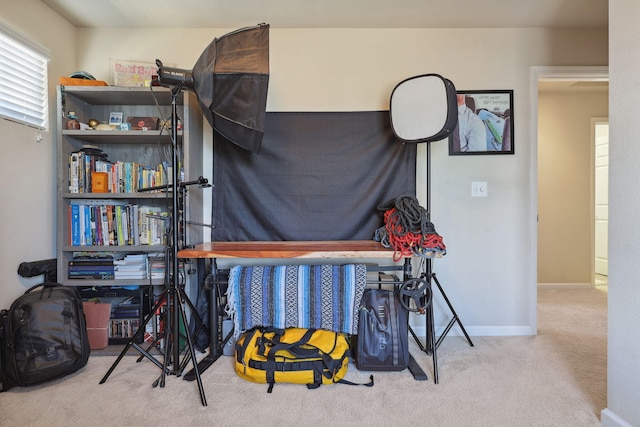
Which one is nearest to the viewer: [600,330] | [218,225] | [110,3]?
[110,3]

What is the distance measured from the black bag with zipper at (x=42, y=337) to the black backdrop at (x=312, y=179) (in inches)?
40.0

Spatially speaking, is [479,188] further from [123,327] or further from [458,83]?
[123,327]

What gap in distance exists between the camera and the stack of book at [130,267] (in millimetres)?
2256

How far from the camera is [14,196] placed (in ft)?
6.66

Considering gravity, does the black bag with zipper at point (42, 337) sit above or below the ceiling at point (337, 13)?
below

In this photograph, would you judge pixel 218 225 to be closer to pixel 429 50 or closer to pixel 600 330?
pixel 429 50

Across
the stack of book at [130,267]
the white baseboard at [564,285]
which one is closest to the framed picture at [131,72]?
the stack of book at [130,267]

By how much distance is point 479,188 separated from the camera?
2562 mm

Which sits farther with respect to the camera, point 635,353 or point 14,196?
point 14,196

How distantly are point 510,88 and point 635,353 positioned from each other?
1.95 metres

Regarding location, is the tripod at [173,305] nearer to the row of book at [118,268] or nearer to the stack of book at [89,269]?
the row of book at [118,268]

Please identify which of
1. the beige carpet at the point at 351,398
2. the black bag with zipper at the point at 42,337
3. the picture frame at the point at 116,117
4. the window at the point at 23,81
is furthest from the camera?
the picture frame at the point at 116,117

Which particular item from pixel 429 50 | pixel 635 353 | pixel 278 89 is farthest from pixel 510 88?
pixel 635 353

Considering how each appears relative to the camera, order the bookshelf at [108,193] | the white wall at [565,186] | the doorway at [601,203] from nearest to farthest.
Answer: the bookshelf at [108,193]
the white wall at [565,186]
the doorway at [601,203]
